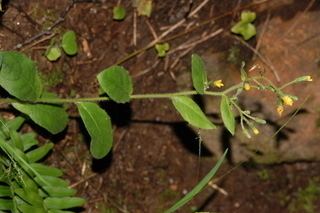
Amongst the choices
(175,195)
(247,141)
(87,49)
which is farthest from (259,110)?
(87,49)

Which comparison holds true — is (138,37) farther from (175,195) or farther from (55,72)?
(175,195)

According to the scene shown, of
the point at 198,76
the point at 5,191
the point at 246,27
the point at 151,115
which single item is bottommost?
the point at 151,115

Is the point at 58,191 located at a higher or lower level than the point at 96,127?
lower

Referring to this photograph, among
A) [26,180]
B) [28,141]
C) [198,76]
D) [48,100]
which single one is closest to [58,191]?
[26,180]

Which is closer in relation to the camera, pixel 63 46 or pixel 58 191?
pixel 58 191

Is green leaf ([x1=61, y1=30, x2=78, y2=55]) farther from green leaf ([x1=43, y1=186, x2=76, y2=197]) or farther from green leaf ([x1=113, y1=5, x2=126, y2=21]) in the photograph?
green leaf ([x1=43, y1=186, x2=76, y2=197])

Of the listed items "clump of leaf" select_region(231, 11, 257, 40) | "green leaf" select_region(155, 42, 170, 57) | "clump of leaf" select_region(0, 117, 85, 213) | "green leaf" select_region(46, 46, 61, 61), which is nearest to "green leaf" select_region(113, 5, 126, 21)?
"green leaf" select_region(155, 42, 170, 57)

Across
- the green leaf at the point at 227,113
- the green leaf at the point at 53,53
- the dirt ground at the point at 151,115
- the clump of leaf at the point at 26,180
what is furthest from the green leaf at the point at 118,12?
the green leaf at the point at 227,113

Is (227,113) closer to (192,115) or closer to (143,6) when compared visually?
(192,115)
